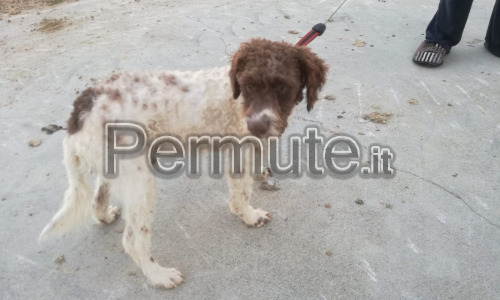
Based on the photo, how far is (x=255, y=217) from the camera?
2.83 metres

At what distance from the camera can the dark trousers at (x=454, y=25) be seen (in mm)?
4465

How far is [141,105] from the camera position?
221 centimetres

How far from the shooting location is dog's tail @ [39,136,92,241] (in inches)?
88.0

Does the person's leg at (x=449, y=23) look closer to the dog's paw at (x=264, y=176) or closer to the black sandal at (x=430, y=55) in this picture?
the black sandal at (x=430, y=55)

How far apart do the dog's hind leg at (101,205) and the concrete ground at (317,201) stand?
94mm

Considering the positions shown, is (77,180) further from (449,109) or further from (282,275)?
(449,109)

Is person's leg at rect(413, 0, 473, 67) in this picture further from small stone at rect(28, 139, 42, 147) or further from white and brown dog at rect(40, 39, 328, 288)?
small stone at rect(28, 139, 42, 147)

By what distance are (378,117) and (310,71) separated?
5.92 ft

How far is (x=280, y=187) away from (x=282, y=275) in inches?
35.0

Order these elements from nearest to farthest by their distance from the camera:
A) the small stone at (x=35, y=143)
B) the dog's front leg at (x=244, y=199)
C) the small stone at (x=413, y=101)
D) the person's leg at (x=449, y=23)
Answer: the dog's front leg at (x=244, y=199), the small stone at (x=35, y=143), the small stone at (x=413, y=101), the person's leg at (x=449, y=23)

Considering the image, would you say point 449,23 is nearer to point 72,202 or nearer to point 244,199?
point 244,199

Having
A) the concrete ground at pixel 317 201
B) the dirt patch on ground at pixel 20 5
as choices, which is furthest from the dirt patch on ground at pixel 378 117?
the dirt patch on ground at pixel 20 5

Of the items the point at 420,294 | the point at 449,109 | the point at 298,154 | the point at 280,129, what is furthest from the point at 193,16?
the point at 420,294

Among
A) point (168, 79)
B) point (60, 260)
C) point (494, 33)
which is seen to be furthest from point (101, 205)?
point (494, 33)
